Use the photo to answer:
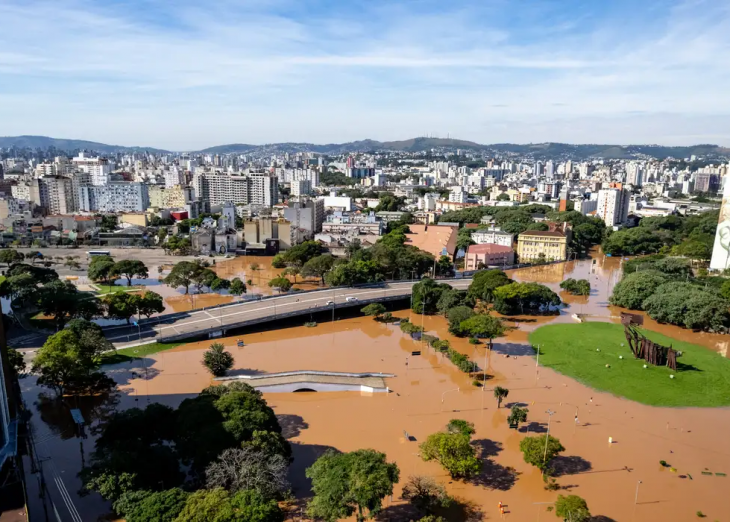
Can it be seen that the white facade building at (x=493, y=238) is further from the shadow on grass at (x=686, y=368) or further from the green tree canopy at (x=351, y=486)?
the green tree canopy at (x=351, y=486)

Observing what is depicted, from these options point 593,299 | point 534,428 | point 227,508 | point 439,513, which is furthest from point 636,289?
point 227,508

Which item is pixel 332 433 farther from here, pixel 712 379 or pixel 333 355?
pixel 712 379

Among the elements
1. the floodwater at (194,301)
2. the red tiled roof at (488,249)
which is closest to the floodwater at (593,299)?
the red tiled roof at (488,249)

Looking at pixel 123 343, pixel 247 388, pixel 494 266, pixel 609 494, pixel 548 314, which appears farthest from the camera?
pixel 494 266

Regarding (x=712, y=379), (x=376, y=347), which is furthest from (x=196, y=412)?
(x=712, y=379)

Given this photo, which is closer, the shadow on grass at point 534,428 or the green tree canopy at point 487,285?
the shadow on grass at point 534,428

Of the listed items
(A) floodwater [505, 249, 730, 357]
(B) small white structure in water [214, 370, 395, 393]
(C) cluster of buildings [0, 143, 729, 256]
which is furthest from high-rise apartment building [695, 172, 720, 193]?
(B) small white structure in water [214, 370, 395, 393]

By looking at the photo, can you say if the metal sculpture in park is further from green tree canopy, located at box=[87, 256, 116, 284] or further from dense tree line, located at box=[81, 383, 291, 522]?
green tree canopy, located at box=[87, 256, 116, 284]
